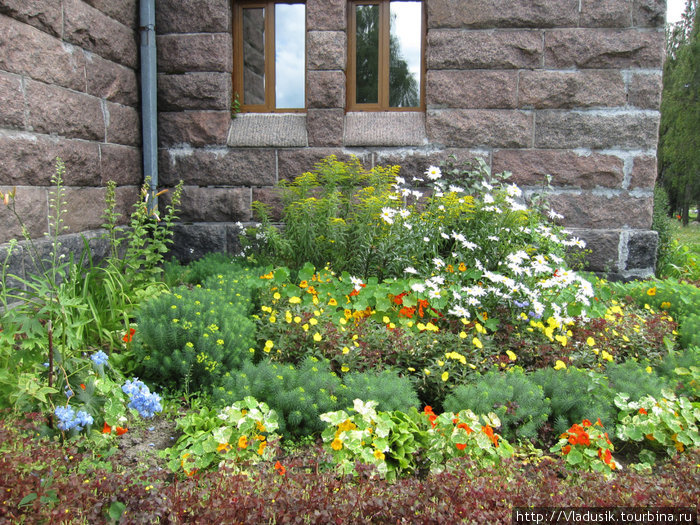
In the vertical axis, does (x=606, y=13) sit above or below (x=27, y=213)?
above

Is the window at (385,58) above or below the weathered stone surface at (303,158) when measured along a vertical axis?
above

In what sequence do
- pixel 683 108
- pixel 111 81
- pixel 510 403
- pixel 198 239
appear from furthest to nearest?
pixel 683 108 → pixel 198 239 → pixel 111 81 → pixel 510 403

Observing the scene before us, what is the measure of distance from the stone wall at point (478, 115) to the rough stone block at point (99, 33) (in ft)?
1.18

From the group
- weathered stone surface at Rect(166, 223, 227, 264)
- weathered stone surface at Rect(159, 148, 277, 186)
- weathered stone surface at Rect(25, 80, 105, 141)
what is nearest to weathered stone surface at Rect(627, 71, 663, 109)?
weathered stone surface at Rect(159, 148, 277, 186)

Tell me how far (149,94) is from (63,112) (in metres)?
1.11

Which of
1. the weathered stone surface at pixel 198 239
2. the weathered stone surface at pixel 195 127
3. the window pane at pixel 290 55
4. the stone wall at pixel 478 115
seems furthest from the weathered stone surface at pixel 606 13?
the weathered stone surface at pixel 198 239

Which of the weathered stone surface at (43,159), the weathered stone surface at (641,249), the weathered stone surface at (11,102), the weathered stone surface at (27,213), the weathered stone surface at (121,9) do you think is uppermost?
the weathered stone surface at (121,9)

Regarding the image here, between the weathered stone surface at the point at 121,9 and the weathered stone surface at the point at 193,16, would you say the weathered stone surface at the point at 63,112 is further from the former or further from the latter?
the weathered stone surface at the point at 193,16

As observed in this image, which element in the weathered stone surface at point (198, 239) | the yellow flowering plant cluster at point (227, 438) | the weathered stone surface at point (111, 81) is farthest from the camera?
the weathered stone surface at point (198, 239)

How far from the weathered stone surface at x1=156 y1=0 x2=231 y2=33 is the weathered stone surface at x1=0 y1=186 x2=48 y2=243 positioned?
2107 millimetres

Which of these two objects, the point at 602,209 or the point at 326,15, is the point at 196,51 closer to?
the point at 326,15

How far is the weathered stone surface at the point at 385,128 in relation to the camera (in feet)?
15.3

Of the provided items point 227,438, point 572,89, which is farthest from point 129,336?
point 572,89

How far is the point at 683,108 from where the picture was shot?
16047mm
